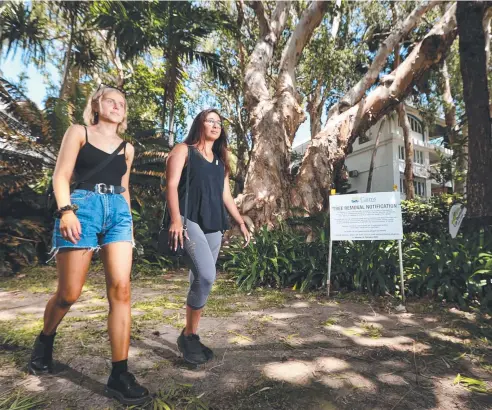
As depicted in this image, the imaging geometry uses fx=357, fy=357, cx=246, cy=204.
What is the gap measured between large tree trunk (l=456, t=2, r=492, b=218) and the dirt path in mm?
2646

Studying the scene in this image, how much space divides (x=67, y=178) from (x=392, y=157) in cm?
2347

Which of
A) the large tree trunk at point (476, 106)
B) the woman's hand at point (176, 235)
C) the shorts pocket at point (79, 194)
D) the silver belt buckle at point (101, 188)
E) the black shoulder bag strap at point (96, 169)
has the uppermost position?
the large tree trunk at point (476, 106)

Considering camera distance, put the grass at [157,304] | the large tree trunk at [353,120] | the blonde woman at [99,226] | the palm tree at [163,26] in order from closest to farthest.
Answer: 1. the blonde woman at [99,226]
2. the grass at [157,304]
3. the large tree trunk at [353,120]
4. the palm tree at [163,26]

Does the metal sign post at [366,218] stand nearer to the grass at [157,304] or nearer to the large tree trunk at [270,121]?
the grass at [157,304]

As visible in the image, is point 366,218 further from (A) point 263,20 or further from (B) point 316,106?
(B) point 316,106

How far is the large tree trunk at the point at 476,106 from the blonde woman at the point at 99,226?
19.4 ft

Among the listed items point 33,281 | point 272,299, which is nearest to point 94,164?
point 272,299

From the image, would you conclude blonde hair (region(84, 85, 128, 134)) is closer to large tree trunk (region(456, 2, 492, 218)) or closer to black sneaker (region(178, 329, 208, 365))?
black sneaker (region(178, 329, 208, 365))

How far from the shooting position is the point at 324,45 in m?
15.0

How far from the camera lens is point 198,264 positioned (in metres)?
2.57

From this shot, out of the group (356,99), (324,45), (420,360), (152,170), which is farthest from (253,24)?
(420,360)

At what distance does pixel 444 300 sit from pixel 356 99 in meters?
6.47

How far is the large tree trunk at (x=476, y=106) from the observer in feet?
19.6

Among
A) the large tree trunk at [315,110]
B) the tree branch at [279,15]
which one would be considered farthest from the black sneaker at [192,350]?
the large tree trunk at [315,110]
